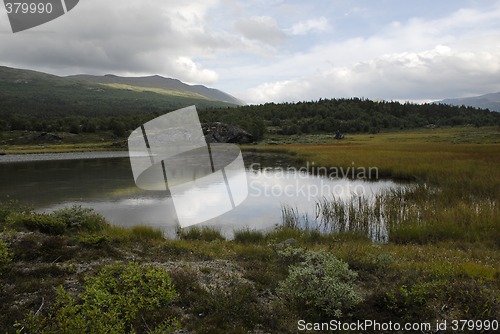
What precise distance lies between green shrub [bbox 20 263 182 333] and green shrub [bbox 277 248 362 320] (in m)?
2.39

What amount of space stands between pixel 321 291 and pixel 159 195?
19.8 m

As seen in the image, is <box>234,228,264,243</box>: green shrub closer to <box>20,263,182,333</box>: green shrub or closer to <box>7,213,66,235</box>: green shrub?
<box>7,213,66,235</box>: green shrub

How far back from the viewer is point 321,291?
6.77 meters

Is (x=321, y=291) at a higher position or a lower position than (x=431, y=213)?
higher

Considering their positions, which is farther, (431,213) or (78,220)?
(431,213)

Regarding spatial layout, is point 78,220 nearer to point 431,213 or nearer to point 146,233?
point 146,233

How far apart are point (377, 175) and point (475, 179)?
33.5 ft

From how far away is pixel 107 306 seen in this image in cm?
585

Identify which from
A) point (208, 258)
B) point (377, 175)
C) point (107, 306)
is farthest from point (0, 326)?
point (377, 175)

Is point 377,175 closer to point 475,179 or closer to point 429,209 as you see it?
point 475,179

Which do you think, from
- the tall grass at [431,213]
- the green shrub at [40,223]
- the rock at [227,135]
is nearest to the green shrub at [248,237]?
the tall grass at [431,213]

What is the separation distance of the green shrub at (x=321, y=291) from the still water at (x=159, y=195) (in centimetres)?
826

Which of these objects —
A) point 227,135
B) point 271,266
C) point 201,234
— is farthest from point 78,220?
point 227,135

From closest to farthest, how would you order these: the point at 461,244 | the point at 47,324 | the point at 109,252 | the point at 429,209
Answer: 1. the point at 47,324
2. the point at 109,252
3. the point at 461,244
4. the point at 429,209
